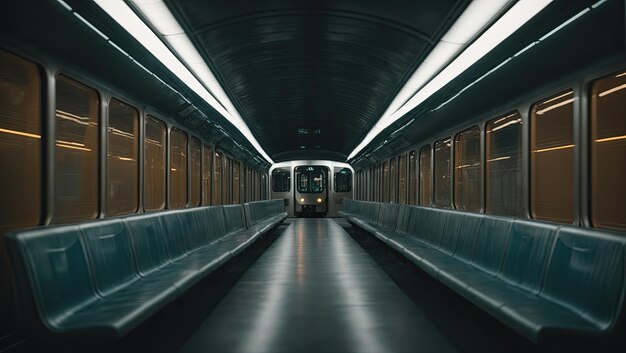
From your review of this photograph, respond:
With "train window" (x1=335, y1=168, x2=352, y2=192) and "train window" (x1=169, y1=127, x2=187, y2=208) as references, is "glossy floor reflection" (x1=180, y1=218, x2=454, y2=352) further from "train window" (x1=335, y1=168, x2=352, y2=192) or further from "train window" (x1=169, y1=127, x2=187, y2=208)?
"train window" (x1=335, y1=168, x2=352, y2=192)

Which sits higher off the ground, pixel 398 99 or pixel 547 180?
pixel 398 99

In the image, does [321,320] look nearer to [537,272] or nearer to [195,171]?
[537,272]

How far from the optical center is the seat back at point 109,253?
12.0 ft

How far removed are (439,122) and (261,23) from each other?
477 centimetres

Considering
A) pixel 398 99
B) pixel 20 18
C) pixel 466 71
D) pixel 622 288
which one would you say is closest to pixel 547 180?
pixel 466 71

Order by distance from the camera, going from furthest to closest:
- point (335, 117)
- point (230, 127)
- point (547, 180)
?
1. point (335, 117)
2. point (230, 127)
3. point (547, 180)

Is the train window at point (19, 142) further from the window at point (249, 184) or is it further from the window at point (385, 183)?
the window at point (249, 184)

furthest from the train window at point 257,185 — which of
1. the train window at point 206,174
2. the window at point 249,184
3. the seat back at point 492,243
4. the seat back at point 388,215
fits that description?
the seat back at point 492,243

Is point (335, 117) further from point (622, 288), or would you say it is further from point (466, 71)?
point (622, 288)

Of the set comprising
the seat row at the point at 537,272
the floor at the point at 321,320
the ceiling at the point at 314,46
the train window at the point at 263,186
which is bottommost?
the floor at the point at 321,320

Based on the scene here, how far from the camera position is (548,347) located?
112 inches

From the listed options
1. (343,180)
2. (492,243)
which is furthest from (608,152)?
(343,180)

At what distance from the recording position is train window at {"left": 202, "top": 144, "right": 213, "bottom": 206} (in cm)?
1169

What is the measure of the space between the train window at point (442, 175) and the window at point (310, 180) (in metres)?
14.6
